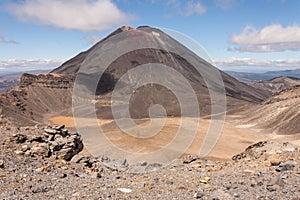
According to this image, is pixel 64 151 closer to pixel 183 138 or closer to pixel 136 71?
pixel 183 138

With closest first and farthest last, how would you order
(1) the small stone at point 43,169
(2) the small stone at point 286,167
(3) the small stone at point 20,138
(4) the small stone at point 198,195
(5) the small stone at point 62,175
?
(4) the small stone at point 198,195 < (2) the small stone at point 286,167 < (5) the small stone at point 62,175 < (1) the small stone at point 43,169 < (3) the small stone at point 20,138

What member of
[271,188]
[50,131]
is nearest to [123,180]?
[271,188]

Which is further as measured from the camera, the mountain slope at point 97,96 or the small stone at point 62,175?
the mountain slope at point 97,96

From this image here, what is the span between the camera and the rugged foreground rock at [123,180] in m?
8.33

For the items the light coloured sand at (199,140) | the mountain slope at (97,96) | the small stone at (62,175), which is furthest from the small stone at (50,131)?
the mountain slope at (97,96)

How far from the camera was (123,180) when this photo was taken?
1038 centimetres

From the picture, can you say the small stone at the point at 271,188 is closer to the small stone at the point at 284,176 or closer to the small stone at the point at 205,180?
the small stone at the point at 284,176

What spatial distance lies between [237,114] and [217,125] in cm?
1532

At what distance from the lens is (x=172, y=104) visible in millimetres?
92438

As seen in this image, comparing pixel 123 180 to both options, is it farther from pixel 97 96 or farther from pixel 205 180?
pixel 97 96

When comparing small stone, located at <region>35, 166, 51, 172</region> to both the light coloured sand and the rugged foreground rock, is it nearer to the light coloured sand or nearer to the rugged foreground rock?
the rugged foreground rock

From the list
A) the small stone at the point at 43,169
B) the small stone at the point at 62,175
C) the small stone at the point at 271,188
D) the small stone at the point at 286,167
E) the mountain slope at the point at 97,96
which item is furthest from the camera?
the mountain slope at the point at 97,96

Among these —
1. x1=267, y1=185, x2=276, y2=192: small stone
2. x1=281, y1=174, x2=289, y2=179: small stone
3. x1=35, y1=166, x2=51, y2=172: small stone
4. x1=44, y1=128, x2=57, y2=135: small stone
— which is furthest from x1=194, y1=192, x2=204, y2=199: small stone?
x1=44, y1=128, x2=57, y2=135: small stone

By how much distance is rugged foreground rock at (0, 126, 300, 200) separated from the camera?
833cm
